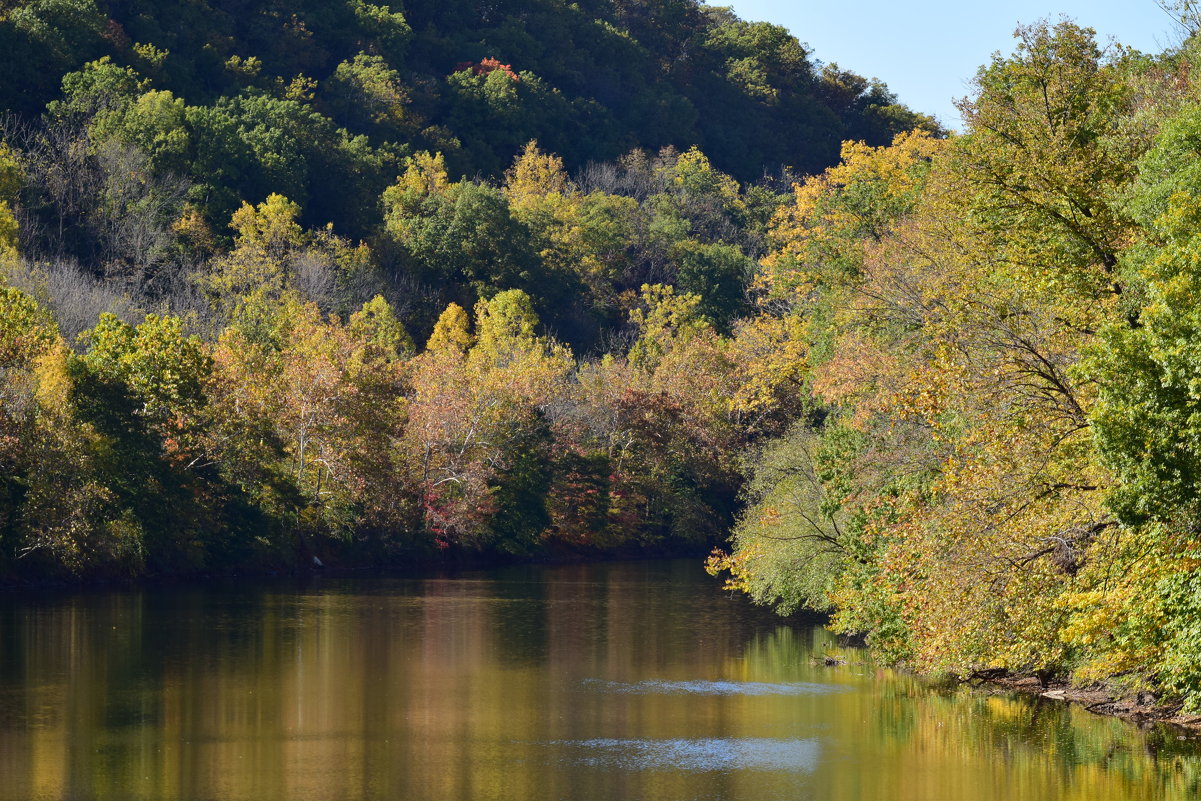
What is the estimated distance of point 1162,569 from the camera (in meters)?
23.8

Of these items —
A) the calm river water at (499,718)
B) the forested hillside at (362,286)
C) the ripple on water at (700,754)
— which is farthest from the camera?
the forested hillside at (362,286)

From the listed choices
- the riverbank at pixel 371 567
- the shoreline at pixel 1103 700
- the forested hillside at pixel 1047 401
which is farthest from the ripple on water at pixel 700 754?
the riverbank at pixel 371 567

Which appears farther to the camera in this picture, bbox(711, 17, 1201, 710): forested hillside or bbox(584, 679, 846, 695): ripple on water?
bbox(584, 679, 846, 695): ripple on water

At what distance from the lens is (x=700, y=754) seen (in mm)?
27469

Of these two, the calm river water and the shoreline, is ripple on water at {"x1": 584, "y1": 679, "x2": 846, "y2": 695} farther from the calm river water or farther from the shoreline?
the shoreline

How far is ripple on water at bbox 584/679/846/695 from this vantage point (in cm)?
3481

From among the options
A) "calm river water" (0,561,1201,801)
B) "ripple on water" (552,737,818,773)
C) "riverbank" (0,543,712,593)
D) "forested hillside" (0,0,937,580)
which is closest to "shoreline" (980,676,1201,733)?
"calm river water" (0,561,1201,801)

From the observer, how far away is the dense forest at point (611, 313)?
26.9 metres

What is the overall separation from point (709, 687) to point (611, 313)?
71852 mm

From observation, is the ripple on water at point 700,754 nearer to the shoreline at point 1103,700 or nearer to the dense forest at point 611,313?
the dense forest at point 611,313

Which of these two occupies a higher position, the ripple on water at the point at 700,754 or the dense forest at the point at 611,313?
the dense forest at the point at 611,313

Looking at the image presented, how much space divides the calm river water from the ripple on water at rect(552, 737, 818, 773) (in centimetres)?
8

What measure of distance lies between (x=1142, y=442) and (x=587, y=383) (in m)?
64.4

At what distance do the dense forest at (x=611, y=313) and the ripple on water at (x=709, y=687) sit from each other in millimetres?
2613
